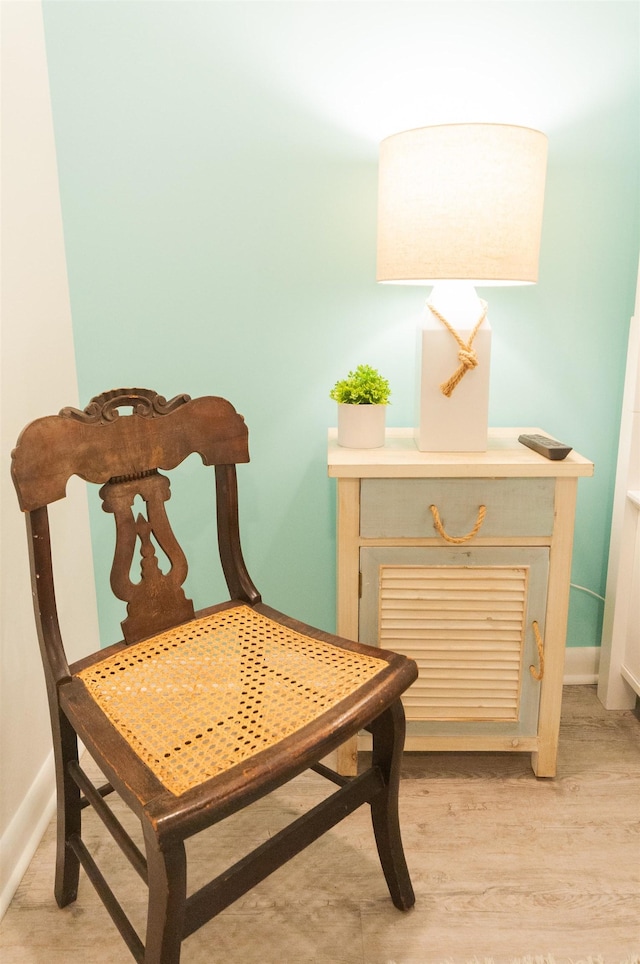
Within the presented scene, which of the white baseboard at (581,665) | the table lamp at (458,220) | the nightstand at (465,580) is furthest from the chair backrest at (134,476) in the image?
the white baseboard at (581,665)

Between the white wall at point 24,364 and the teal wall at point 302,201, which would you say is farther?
the teal wall at point 302,201

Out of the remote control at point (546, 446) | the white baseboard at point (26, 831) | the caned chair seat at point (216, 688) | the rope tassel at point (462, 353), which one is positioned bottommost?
the white baseboard at point (26, 831)

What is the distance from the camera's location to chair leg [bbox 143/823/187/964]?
86 cm

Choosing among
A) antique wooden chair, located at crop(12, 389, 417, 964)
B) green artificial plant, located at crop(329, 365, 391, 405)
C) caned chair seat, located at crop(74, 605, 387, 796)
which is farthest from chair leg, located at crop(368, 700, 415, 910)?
green artificial plant, located at crop(329, 365, 391, 405)

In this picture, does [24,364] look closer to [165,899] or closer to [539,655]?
[165,899]

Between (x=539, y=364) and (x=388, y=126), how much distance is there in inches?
27.3

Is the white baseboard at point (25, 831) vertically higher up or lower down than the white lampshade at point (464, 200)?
lower down

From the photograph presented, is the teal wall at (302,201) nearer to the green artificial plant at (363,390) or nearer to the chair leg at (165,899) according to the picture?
the green artificial plant at (363,390)

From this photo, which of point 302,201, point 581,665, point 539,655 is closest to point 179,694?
point 539,655

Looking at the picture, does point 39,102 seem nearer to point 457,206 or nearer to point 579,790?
point 457,206

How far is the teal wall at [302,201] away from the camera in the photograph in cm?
155

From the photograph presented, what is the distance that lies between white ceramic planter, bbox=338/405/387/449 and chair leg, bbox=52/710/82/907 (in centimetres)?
80

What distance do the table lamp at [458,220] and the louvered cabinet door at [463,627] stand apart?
37 cm

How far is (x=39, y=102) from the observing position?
149 cm
